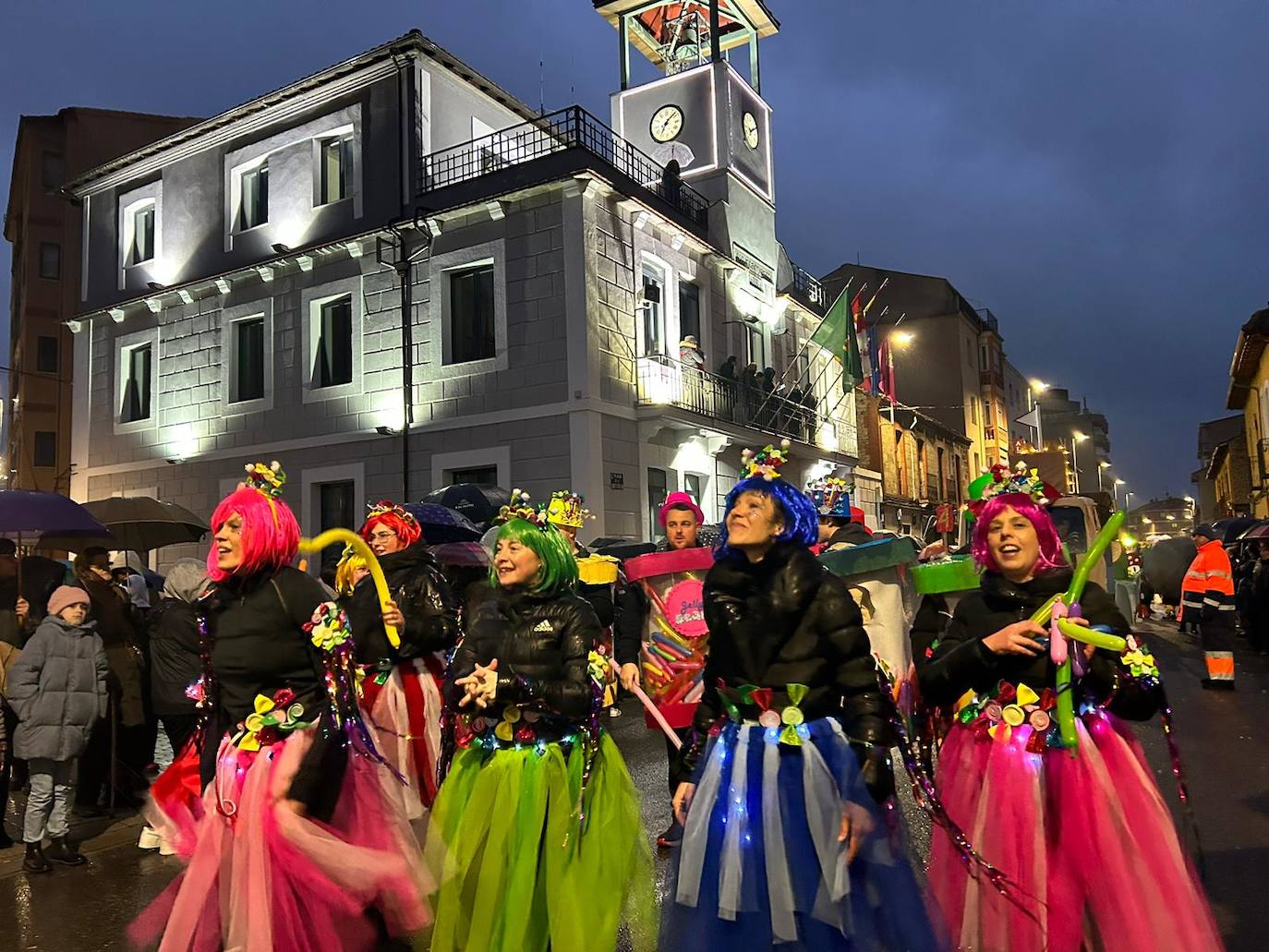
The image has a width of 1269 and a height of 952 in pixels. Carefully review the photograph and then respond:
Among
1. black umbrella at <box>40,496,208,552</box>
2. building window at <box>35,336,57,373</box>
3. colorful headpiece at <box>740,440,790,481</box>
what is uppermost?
building window at <box>35,336,57,373</box>

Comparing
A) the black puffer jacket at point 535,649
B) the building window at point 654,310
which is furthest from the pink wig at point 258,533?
the building window at point 654,310

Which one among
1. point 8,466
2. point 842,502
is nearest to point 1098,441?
point 8,466

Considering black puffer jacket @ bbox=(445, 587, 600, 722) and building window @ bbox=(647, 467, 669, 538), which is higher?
building window @ bbox=(647, 467, 669, 538)

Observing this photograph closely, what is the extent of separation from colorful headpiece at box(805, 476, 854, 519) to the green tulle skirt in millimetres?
4053

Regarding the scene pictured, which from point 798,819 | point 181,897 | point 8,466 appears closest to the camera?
point 798,819

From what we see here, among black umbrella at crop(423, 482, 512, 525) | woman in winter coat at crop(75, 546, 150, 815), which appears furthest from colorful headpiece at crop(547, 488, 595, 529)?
black umbrella at crop(423, 482, 512, 525)

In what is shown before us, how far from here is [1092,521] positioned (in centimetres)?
1189

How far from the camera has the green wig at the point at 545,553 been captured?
13.3 ft

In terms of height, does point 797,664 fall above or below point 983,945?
above

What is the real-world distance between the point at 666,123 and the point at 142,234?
39.6 feet

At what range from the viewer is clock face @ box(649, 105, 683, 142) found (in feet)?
72.1

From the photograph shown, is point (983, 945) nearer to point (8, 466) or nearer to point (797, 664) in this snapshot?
point (797, 664)

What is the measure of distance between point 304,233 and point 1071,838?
62.0 ft

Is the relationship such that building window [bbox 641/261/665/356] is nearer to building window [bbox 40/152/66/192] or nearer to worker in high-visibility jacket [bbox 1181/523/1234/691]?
worker in high-visibility jacket [bbox 1181/523/1234/691]
